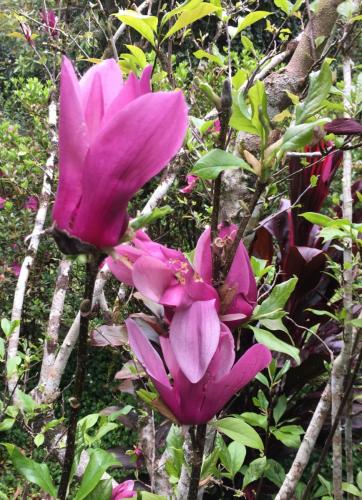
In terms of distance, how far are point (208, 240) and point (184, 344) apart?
111mm

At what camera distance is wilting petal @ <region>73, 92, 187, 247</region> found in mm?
356

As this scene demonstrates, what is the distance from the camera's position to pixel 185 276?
49 cm

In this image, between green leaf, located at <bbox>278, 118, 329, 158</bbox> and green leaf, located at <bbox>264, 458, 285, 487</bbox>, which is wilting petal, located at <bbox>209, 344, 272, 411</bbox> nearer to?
green leaf, located at <bbox>278, 118, 329, 158</bbox>

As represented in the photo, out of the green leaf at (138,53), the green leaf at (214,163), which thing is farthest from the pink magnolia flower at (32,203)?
the green leaf at (214,163)

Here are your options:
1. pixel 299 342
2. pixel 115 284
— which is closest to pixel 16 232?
pixel 115 284

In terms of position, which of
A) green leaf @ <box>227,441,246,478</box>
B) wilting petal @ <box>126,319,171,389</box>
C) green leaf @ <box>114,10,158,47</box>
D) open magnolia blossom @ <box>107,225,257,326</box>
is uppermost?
Result: green leaf @ <box>114,10,158,47</box>

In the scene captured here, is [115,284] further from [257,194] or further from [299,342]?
[257,194]

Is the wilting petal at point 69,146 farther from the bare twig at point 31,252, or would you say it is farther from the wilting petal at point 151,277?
the bare twig at point 31,252

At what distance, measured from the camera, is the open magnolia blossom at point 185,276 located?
47 centimetres

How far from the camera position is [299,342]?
6.92ft

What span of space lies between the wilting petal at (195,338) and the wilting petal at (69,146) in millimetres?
155

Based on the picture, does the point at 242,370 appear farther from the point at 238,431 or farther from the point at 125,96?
the point at 125,96

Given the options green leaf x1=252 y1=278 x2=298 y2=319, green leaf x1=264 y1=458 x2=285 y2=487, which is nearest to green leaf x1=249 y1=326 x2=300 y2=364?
green leaf x1=252 y1=278 x2=298 y2=319

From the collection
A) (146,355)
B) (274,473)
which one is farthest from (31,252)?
(146,355)
